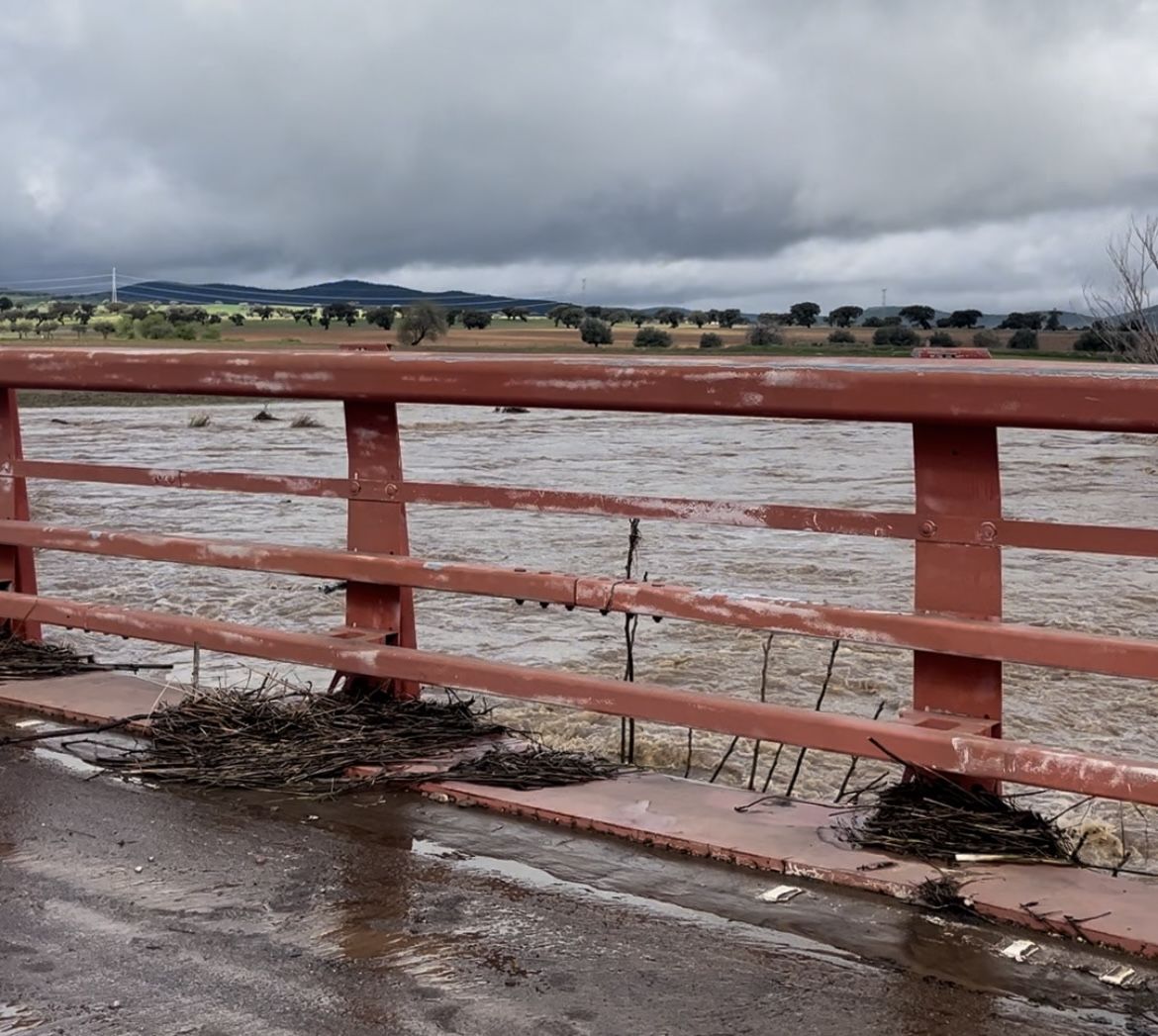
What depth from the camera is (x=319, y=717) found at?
4668 mm

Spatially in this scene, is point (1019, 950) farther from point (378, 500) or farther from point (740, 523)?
point (378, 500)

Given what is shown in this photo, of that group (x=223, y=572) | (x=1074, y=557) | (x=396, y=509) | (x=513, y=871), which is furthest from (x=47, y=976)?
(x=1074, y=557)

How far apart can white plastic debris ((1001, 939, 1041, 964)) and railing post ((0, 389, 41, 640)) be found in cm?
371

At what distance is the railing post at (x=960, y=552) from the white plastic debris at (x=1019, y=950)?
23.3 inches

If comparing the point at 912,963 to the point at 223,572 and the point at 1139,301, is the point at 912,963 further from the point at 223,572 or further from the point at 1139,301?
the point at 1139,301

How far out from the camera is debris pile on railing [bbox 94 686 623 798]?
435 centimetres

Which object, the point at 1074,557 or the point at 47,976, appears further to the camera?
the point at 1074,557

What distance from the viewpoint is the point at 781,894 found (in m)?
3.49

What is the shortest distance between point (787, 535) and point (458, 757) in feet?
29.6

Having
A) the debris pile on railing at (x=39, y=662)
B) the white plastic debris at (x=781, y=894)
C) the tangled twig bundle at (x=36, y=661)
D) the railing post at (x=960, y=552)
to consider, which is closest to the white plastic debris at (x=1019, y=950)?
the white plastic debris at (x=781, y=894)

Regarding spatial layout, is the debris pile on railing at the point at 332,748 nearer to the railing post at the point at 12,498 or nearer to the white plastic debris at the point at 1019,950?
the railing post at the point at 12,498

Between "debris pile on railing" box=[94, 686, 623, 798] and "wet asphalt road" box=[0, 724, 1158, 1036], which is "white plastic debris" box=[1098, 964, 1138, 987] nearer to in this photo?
"wet asphalt road" box=[0, 724, 1158, 1036]

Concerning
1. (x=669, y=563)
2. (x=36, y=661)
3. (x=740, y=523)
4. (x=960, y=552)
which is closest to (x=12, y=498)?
(x=36, y=661)

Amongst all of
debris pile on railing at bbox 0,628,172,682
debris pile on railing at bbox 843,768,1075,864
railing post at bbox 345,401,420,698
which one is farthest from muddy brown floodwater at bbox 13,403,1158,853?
debris pile on railing at bbox 843,768,1075,864
